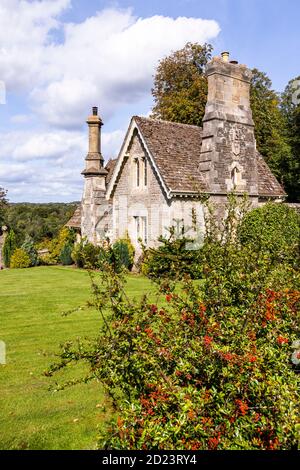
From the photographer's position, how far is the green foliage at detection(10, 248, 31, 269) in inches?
1113

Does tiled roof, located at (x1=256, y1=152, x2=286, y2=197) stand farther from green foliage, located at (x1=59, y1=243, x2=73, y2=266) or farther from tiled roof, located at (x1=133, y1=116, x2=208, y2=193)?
green foliage, located at (x1=59, y1=243, x2=73, y2=266)

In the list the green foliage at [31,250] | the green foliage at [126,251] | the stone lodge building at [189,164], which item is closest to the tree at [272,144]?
the stone lodge building at [189,164]

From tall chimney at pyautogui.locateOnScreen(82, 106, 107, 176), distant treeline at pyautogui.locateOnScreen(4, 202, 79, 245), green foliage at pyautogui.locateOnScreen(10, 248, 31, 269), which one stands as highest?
tall chimney at pyautogui.locateOnScreen(82, 106, 107, 176)

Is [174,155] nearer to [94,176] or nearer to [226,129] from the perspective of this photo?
[226,129]

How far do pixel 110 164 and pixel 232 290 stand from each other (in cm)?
2600

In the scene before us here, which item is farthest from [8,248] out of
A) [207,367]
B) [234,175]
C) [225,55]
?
[207,367]

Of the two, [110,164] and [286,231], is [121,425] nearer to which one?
[286,231]

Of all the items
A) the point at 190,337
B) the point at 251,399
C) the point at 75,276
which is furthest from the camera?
the point at 75,276

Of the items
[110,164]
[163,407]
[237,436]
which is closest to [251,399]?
[237,436]

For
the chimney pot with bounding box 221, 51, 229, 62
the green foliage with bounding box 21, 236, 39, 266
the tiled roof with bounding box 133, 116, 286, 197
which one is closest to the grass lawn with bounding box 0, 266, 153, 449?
the tiled roof with bounding box 133, 116, 286, 197

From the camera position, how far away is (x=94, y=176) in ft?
→ 85.5

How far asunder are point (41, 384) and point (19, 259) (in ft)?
70.8

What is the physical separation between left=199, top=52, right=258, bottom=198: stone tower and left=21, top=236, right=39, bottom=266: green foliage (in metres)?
14.3

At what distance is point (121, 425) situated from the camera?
12.3ft
